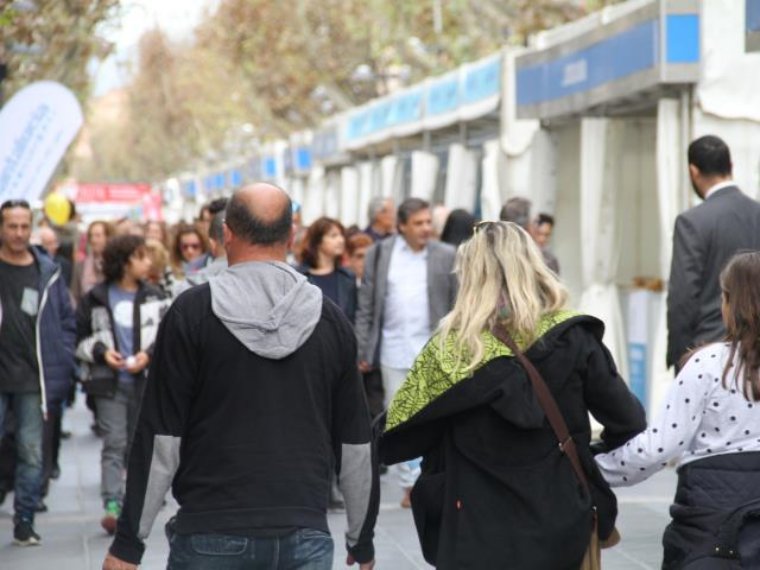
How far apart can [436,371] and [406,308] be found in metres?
5.92

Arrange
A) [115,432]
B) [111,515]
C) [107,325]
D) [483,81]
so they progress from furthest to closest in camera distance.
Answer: [483,81] < [107,325] < [115,432] < [111,515]

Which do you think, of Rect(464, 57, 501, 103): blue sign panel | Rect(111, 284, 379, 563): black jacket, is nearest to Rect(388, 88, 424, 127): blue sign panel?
Rect(464, 57, 501, 103): blue sign panel

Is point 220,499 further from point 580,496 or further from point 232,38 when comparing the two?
point 232,38

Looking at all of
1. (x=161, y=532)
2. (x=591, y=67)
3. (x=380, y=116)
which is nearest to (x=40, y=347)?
(x=161, y=532)

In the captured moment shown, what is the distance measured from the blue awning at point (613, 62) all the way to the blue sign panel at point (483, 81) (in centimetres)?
85

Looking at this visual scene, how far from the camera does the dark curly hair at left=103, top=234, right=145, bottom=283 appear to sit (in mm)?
10320

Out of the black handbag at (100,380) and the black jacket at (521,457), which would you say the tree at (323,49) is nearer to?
the black handbag at (100,380)

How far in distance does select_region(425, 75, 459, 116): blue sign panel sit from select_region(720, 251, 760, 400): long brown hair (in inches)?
577

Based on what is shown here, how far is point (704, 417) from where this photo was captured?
503 centimetres

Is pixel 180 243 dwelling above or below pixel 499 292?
below

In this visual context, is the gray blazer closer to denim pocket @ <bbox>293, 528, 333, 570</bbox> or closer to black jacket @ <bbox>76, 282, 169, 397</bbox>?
black jacket @ <bbox>76, 282, 169, 397</bbox>

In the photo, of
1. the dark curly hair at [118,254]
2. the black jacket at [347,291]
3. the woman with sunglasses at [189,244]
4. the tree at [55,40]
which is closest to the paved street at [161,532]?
the black jacket at [347,291]

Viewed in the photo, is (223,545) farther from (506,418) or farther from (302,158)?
(302,158)

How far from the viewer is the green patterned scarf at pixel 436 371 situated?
16.5ft
